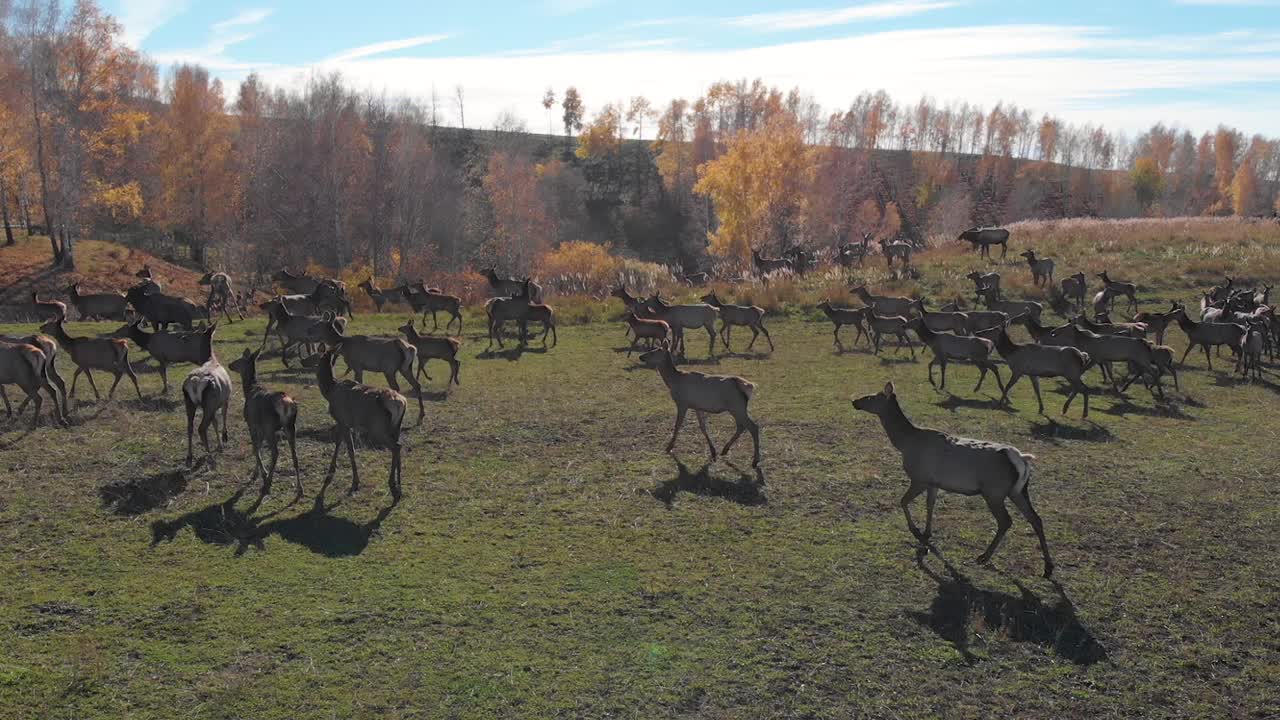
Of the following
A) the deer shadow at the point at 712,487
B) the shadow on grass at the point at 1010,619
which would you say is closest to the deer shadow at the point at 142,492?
the deer shadow at the point at 712,487

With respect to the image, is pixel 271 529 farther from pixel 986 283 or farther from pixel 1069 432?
pixel 986 283

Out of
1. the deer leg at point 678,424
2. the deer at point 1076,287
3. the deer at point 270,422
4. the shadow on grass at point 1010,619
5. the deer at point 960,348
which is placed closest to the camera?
the shadow on grass at point 1010,619

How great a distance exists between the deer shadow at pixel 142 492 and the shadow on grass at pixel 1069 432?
1462cm

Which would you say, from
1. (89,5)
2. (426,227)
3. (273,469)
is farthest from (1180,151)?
(273,469)

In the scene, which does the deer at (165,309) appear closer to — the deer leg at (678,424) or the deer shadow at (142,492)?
the deer shadow at (142,492)

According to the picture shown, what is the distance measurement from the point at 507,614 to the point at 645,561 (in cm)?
198

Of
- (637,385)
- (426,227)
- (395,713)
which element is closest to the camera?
(395,713)

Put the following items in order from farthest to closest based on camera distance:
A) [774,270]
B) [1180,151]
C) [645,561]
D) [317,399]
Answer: [1180,151], [774,270], [317,399], [645,561]

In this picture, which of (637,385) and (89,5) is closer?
(637,385)

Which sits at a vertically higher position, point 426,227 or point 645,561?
point 426,227

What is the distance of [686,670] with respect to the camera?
25.2 feet

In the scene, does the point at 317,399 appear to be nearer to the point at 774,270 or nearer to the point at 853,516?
the point at 853,516

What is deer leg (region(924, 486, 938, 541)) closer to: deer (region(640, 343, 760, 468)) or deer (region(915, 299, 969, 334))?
deer (region(640, 343, 760, 468))

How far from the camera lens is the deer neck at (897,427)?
11.0 metres
